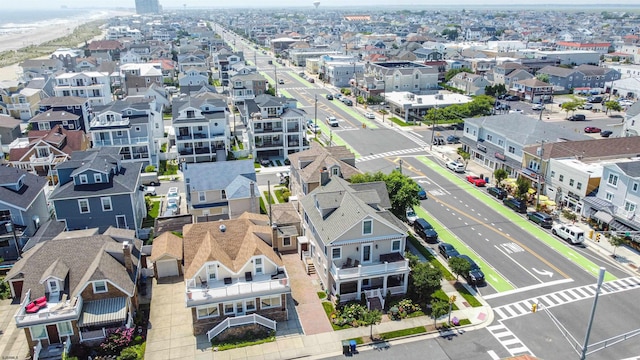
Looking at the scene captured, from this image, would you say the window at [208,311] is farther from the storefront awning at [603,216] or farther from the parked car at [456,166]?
the parked car at [456,166]

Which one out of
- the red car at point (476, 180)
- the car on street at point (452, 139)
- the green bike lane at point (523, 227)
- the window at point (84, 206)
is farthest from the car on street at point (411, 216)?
the window at point (84, 206)

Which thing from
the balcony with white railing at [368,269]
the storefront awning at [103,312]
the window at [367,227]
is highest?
the window at [367,227]

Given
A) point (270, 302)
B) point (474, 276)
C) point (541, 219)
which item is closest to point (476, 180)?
point (541, 219)

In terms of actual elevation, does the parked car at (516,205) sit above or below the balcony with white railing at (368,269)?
below

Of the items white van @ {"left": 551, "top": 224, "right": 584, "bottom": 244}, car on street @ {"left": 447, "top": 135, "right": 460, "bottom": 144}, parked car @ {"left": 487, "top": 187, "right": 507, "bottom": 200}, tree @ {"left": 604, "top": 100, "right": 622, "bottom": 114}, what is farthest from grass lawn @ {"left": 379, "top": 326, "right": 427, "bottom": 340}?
tree @ {"left": 604, "top": 100, "right": 622, "bottom": 114}

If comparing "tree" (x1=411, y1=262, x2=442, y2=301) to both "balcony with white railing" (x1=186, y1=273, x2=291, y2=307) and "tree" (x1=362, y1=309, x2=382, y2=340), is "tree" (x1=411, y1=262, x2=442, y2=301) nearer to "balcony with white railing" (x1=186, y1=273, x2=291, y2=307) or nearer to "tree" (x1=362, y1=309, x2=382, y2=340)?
"tree" (x1=362, y1=309, x2=382, y2=340)
